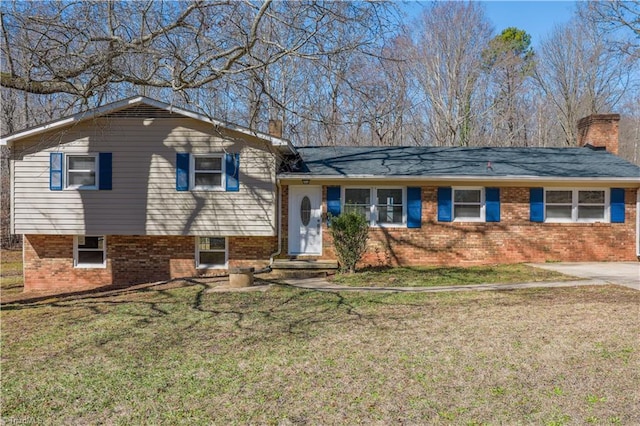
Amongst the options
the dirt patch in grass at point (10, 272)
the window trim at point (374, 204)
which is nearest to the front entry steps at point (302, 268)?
the window trim at point (374, 204)

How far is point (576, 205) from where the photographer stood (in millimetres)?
14516

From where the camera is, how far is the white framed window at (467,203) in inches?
573

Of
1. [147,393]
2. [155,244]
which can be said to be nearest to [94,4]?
[155,244]

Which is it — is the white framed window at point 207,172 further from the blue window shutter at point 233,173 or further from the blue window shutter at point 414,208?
the blue window shutter at point 414,208

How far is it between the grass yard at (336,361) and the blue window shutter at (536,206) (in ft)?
15.5

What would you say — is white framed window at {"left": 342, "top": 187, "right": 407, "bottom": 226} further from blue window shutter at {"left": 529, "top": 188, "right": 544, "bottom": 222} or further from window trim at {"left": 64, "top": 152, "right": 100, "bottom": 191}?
window trim at {"left": 64, "top": 152, "right": 100, "bottom": 191}

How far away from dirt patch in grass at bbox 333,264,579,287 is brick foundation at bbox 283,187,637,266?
1.99 ft

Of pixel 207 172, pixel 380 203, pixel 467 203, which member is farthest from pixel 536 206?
pixel 207 172

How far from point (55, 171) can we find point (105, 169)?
1.29 m

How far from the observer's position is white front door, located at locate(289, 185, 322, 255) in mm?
14602

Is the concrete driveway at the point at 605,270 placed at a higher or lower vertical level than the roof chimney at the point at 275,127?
lower

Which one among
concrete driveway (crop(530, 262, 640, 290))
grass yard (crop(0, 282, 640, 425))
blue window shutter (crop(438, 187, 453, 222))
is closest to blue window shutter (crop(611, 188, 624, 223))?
concrete driveway (crop(530, 262, 640, 290))

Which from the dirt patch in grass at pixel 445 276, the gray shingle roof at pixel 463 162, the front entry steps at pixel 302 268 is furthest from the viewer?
the gray shingle roof at pixel 463 162

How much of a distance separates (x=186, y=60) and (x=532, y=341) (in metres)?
9.18
